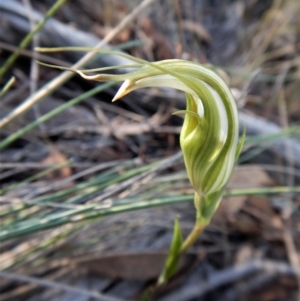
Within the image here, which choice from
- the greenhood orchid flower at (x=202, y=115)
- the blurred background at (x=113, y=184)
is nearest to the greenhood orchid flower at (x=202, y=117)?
the greenhood orchid flower at (x=202, y=115)

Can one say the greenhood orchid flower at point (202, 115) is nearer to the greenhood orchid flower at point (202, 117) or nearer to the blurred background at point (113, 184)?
the greenhood orchid flower at point (202, 117)

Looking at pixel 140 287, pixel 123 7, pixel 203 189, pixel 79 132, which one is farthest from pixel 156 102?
pixel 203 189

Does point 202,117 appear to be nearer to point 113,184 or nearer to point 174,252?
point 174,252

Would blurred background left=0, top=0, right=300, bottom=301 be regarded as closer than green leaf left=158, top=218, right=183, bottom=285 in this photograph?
No

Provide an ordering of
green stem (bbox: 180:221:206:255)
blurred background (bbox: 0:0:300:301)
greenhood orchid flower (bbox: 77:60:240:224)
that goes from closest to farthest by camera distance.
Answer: greenhood orchid flower (bbox: 77:60:240:224) → green stem (bbox: 180:221:206:255) → blurred background (bbox: 0:0:300:301)

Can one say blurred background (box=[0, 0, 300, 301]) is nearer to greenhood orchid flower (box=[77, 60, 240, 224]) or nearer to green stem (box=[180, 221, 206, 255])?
green stem (box=[180, 221, 206, 255])

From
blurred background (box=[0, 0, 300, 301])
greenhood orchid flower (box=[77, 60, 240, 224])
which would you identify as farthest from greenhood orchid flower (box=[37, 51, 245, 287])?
blurred background (box=[0, 0, 300, 301])

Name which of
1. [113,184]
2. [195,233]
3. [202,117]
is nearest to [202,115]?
[202,117]
